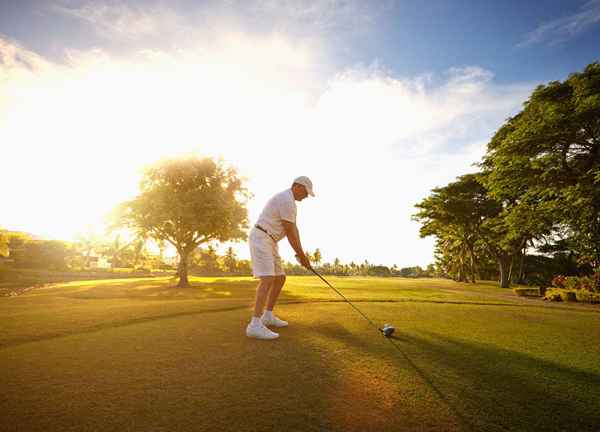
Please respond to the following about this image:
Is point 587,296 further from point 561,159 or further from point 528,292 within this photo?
point 561,159

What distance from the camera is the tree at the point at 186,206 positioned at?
2427 centimetres

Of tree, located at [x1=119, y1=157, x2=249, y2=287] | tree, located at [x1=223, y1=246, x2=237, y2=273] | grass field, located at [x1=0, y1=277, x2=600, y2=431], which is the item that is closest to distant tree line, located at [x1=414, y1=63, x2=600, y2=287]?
grass field, located at [x1=0, y1=277, x2=600, y2=431]

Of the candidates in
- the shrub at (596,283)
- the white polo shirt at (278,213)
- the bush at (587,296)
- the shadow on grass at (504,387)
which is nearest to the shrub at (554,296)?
the bush at (587,296)

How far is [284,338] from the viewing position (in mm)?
5586

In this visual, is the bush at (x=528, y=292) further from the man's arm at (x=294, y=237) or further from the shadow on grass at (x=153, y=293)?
the man's arm at (x=294, y=237)

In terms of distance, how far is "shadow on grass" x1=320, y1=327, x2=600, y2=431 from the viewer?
2719mm

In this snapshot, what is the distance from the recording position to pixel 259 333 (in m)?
5.50

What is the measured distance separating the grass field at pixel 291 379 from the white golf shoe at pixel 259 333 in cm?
21

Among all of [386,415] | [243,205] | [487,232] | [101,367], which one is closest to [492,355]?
[386,415]

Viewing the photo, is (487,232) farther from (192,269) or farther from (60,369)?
(192,269)

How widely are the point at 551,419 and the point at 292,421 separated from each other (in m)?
2.32

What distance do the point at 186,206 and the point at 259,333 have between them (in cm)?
2009

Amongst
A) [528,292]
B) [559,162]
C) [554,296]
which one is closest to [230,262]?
[528,292]

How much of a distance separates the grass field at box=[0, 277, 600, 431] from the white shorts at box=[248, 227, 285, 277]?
1.26m
